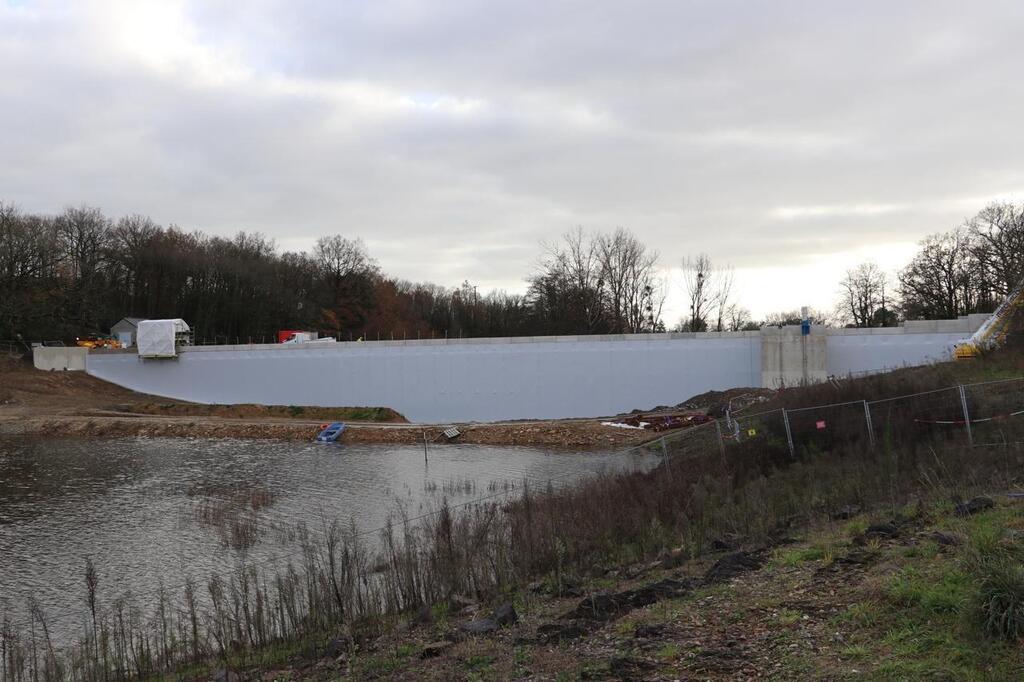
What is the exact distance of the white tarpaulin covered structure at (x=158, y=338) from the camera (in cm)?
5603

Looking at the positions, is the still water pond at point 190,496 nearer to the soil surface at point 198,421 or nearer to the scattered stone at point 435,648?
the soil surface at point 198,421

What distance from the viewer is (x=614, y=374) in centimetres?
4647

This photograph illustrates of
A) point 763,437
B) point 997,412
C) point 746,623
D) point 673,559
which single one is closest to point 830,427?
point 763,437

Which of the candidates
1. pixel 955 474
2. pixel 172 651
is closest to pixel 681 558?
pixel 955 474

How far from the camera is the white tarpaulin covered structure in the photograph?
56.0 m

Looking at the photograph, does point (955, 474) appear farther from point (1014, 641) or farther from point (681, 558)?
point (1014, 641)

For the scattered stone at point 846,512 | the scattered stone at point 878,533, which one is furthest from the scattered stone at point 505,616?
the scattered stone at point 846,512

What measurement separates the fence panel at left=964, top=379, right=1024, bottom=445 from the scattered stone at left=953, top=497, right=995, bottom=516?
5.50 m

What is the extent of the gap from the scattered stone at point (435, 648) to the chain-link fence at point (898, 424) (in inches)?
452

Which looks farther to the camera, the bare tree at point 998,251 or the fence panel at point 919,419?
the bare tree at point 998,251

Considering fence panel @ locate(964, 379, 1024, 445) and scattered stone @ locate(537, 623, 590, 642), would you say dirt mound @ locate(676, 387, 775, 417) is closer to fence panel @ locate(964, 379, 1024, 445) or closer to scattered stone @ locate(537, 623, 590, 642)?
fence panel @ locate(964, 379, 1024, 445)

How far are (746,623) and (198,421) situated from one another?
45.3 metres

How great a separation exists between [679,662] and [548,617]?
2.91m

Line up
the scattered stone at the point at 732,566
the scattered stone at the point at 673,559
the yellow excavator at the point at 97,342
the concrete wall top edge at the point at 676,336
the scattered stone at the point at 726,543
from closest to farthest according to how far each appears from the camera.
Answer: the scattered stone at the point at 732,566, the scattered stone at the point at 673,559, the scattered stone at the point at 726,543, the concrete wall top edge at the point at 676,336, the yellow excavator at the point at 97,342
